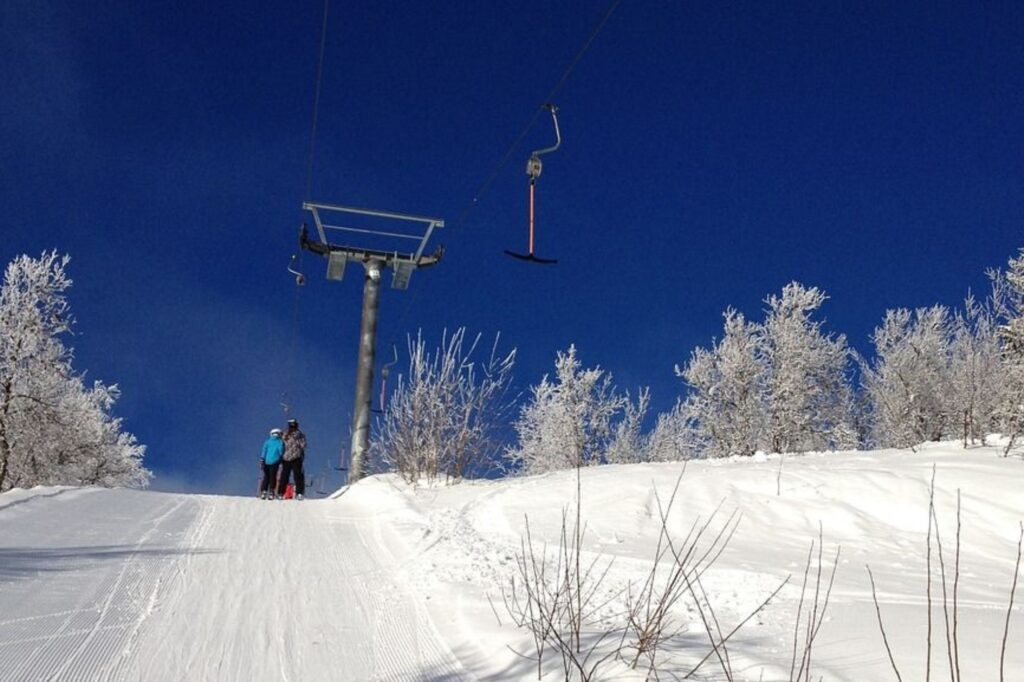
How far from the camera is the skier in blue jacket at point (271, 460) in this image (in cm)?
1459

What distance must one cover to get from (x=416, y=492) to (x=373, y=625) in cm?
643

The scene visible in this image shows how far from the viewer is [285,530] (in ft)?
23.5

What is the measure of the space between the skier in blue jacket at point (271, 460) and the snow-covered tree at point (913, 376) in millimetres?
24481

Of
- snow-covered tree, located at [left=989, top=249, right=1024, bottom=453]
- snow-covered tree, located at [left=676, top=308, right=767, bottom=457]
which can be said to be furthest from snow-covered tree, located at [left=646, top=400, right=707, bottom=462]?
snow-covered tree, located at [left=989, top=249, right=1024, bottom=453]

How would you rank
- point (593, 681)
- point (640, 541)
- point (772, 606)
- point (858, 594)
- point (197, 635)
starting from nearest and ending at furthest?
point (593, 681) < point (197, 635) < point (772, 606) < point (858, 594) < point (640, 541)

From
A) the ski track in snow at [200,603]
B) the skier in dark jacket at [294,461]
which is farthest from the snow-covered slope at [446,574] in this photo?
the skier in dark jacket at [294,461]

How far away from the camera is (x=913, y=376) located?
31500 mm

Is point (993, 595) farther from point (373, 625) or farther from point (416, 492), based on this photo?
point (416, 492)

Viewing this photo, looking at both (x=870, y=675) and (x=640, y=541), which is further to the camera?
(x=640, y=541)

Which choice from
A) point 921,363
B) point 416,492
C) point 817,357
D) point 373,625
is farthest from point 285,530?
point 921,363

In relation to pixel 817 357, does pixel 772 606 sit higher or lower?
lower

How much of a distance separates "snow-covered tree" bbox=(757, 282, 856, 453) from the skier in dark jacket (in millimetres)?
19605

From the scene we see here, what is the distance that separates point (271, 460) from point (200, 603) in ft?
34.3

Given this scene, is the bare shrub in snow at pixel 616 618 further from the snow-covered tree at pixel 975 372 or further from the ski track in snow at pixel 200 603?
the snow-covered tree at pixel 975 372
